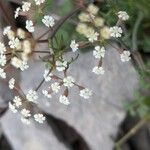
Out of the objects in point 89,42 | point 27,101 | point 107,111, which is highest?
point 89,42

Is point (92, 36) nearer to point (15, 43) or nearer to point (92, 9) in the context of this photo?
point (92, 9)

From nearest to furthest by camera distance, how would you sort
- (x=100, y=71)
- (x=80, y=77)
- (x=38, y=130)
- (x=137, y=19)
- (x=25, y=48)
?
(x=25, y=48), (x=100, y=71), (x=137, y=19), (x=80, y=77), (x=38, y=130)

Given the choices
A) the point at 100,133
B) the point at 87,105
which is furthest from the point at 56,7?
the point at 100,133

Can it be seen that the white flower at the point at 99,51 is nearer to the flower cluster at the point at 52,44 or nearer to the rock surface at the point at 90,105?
the flower cluster at the point at 52,44

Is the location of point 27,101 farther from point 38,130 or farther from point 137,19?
point 38,130

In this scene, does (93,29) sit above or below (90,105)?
above

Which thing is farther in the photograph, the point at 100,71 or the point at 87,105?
the point at 87,105

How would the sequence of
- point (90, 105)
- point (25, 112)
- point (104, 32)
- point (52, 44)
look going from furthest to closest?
point (90, 105) → point (25, 112) → point (52, 44) → point (104, 32)

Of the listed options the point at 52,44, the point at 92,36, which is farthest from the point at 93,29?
the point at 52,44

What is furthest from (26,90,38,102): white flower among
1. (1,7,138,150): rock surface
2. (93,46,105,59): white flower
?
(1,7,138,150): rock surface

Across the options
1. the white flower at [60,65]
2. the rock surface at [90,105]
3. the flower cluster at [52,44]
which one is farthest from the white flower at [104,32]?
the rock surface at [90,105]

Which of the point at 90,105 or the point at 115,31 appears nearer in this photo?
the point at 115,31
